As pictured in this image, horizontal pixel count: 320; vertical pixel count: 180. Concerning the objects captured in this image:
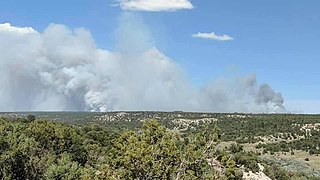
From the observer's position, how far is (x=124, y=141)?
20500 millimetres

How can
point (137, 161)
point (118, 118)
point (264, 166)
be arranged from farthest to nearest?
point (118, 118) < point (264, 166) < point (137, 161)

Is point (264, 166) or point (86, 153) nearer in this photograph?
point (86, 153)

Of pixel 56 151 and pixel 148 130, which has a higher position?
pixel 148 130

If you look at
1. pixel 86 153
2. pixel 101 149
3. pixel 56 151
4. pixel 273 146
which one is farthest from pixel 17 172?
pixel 273 146

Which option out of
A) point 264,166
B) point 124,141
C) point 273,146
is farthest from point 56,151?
point 273,146

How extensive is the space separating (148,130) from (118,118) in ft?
560

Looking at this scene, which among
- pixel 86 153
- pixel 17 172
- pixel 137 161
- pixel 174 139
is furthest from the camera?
pixel 86 153

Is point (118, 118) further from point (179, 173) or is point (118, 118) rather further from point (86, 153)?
point (179, 173)

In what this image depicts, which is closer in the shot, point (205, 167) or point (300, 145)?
point (205, 167)

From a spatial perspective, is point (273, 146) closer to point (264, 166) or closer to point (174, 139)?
point (264, 166)

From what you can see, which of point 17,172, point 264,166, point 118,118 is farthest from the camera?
point 118,118

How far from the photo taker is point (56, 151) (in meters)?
57.6

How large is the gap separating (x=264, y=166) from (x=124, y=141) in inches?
2001

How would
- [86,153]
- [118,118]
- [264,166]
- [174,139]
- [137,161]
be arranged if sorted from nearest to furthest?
[137,161]
[174,139]
[86,153]
[264,166]
[118,118]
